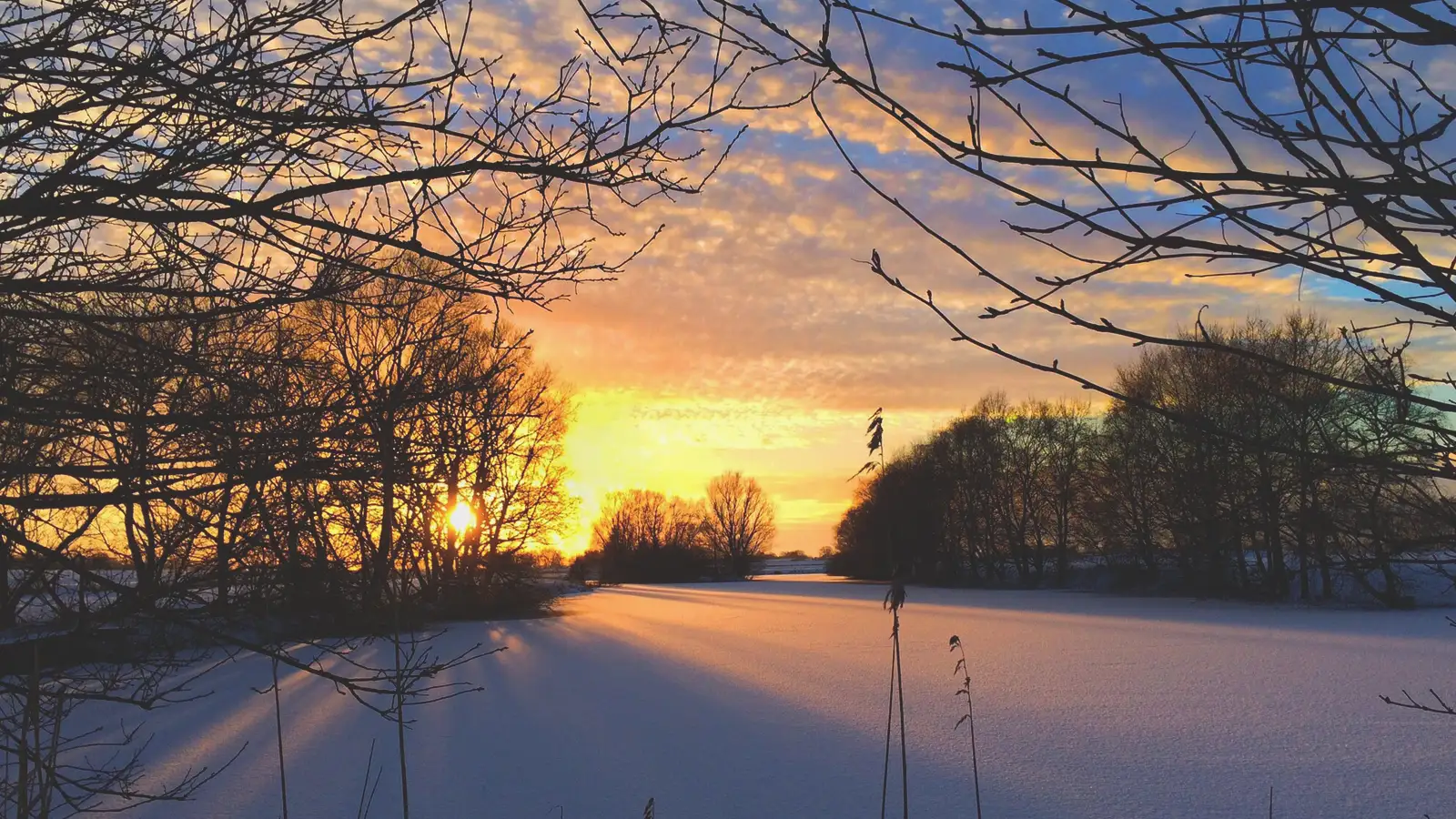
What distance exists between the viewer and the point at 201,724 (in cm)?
699

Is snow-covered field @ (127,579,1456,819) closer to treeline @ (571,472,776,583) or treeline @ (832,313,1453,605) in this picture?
treeline @ (832,313,1453,605)

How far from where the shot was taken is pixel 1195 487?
157 cm

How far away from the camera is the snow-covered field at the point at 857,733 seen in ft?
15.4

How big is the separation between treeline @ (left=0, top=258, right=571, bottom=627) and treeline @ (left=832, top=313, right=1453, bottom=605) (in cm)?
151

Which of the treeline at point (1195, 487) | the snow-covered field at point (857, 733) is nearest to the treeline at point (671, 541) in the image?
the treeline at point (1195, 487)

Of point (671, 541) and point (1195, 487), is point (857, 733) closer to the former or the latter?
point (1195, 487)

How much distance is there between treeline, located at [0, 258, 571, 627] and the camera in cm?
198

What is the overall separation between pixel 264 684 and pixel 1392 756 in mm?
9746

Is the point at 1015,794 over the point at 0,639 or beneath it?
beneath

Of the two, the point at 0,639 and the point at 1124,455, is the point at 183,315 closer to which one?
the point at 0,639

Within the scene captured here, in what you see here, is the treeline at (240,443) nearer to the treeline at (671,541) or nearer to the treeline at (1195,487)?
the treeline at (1195,487)

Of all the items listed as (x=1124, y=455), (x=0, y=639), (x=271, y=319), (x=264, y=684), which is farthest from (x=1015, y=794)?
(x=1124, y=455)

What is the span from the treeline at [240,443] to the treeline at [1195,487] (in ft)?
4.97

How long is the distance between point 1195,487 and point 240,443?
2.13 m
